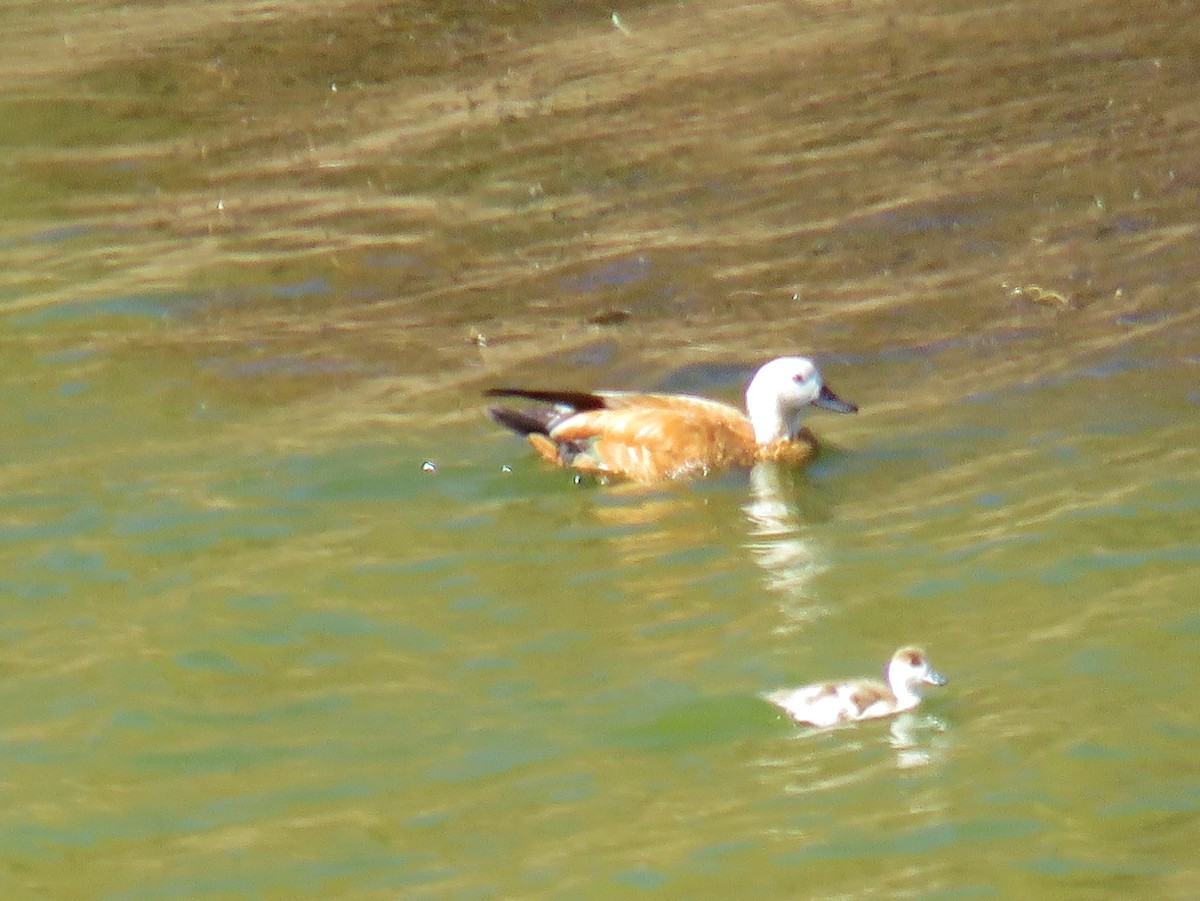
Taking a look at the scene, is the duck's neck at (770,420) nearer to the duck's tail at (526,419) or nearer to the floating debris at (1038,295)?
the duck's tail at (526,419)

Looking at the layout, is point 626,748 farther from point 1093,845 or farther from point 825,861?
point 1093,845

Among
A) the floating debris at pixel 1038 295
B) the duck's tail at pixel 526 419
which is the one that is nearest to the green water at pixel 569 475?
the floating debris at pixel 1038 295

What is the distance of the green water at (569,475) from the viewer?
6.54 metres

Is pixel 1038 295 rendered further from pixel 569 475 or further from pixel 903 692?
pixel 903 692

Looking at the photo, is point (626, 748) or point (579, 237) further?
point (579, 237)

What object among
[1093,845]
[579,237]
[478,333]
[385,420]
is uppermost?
[579,237]

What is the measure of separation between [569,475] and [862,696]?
10.5 feet

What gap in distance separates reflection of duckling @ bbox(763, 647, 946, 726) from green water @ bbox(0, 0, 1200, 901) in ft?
0.24

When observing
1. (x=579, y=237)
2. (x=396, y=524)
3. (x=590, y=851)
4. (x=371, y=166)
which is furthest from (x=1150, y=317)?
(x=590, y=851)

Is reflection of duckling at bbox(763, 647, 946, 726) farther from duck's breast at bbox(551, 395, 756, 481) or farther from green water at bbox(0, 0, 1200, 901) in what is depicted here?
duck's breast at bbox(551, 395, 756, 481)

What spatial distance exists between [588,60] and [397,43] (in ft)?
5.01

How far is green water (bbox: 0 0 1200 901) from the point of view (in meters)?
6.54

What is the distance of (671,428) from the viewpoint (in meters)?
10.1

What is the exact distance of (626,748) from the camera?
696cm
